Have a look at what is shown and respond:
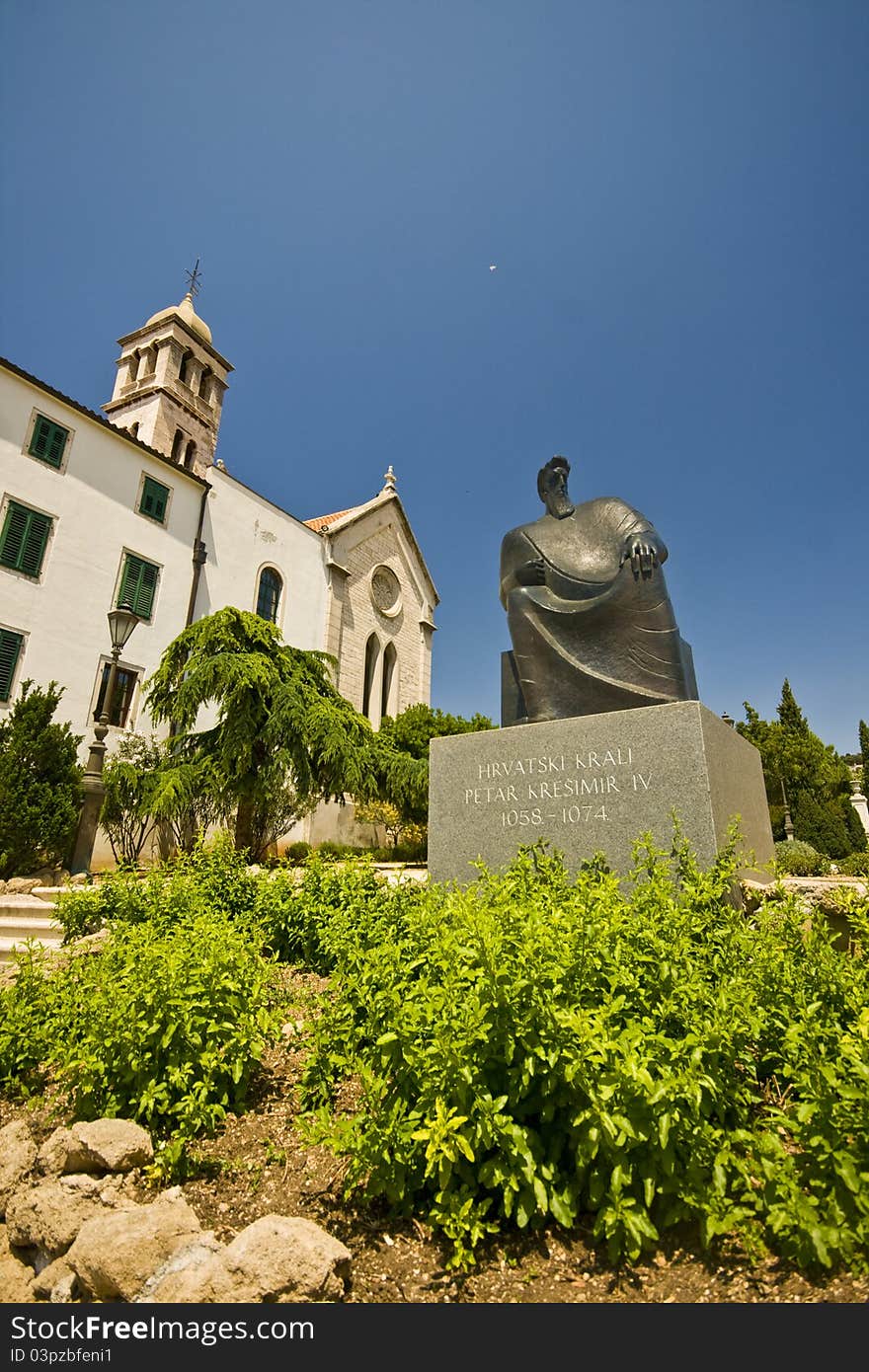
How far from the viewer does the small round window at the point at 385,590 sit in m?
30.6

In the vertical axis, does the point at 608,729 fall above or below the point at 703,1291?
above

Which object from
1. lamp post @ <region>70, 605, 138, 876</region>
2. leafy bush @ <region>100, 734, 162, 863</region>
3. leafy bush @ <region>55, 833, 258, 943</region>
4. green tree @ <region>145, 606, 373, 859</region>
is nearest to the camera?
leafy bush @ <region>55, 833, 258, 943</region>

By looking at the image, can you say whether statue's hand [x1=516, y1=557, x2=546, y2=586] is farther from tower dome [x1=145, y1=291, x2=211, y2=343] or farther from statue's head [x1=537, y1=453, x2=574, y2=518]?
tower dome [x1=145, y1=291, x2=211, y2=343]

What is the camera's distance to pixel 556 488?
7.87 m

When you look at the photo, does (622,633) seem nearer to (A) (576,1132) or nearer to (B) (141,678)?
(A) (576,1132)

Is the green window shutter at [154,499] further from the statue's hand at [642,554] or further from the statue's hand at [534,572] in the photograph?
the statue's hand at [642,554]

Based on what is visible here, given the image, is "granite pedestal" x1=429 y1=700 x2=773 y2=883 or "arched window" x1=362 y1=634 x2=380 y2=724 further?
"arched window" x1=362 y1=634 x2=380 y2=724

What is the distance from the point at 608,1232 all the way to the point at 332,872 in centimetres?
432

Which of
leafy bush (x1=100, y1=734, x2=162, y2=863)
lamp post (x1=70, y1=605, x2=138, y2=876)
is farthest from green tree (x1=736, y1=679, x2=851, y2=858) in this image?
lamp post (x1=70, y1=605, x2=138, y2=876)

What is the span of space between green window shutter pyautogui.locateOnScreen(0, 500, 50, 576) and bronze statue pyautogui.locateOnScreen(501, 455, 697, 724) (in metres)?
15.4

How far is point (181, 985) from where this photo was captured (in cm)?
315

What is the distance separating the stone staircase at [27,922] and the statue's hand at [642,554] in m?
7.22

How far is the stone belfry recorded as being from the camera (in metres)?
28.2
